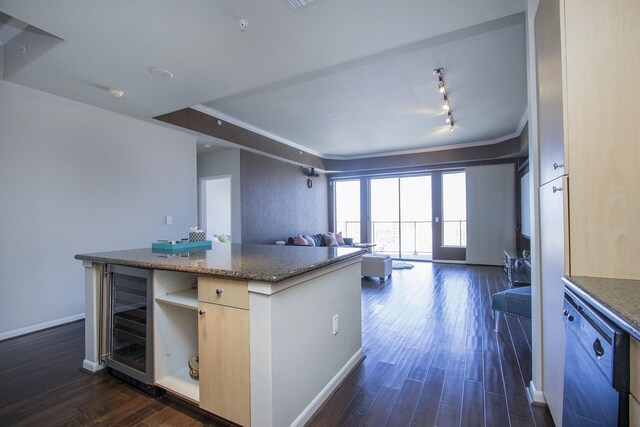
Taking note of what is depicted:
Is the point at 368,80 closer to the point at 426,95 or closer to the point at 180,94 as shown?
the point at 426,95

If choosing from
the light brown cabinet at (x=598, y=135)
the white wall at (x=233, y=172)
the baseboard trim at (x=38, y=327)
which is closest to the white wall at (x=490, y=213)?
the white wall at (x=233, y=172)

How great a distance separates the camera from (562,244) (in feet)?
4.41

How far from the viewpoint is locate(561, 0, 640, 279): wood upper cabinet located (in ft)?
3.99

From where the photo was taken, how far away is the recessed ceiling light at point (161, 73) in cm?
267

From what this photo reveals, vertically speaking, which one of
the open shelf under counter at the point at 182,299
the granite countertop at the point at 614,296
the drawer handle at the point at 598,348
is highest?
the granite countertop at the point at 614,296

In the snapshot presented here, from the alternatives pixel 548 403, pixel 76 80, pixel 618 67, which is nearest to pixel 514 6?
pixel 618 67

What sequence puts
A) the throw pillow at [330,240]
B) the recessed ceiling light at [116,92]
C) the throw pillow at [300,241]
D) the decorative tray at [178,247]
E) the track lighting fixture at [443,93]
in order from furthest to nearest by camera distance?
1. the throw pillow at [330,240]
2. the throw pillow at [300,241]
3. the track lighting fixture at [443,93]
4. the recessed ceiling light at [116,92]
5. the decorative tray at [178,247]

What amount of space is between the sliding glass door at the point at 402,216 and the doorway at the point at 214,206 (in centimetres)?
396

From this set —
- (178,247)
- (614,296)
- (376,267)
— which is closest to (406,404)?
(614,296)

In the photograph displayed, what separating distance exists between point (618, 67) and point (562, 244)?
783 millimetres

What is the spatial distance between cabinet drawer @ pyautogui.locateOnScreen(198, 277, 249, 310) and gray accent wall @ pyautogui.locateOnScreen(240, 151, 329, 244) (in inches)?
151

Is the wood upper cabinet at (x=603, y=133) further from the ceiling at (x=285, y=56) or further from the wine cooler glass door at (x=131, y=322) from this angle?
the wine cooler glass door at (x=131, y=322)

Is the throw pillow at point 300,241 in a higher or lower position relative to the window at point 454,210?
lower

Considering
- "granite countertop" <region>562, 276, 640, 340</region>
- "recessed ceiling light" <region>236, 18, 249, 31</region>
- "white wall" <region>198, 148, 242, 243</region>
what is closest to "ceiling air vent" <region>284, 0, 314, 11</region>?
"recessed ceiling light" <region>236, 18, 249, 31</region>
